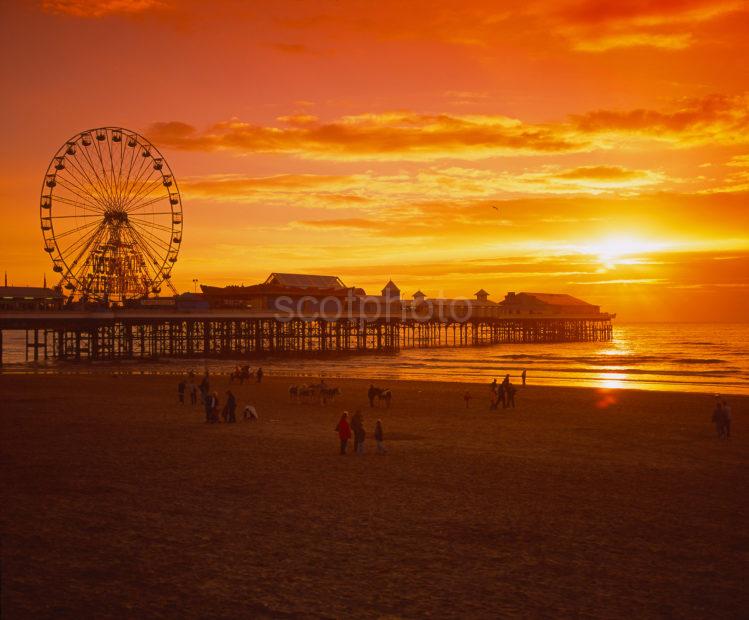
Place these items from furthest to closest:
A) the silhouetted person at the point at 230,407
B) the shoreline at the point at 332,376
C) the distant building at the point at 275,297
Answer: the distant building at the point at 275,297 < the shoreline at the point at 332,376 < the silhouetted person at the point at 230,407

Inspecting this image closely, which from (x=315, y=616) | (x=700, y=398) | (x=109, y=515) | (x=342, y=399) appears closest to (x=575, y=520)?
(x=315, y=616)

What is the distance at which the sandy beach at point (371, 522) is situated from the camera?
24.3ft

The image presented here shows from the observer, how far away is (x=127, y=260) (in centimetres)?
5316

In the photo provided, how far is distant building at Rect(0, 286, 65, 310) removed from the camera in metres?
62.0

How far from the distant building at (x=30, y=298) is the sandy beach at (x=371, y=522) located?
47.9 metres

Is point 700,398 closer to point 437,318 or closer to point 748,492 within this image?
point 748,492

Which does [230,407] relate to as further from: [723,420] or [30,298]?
[30,298]

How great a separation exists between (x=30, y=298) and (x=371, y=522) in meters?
64.9

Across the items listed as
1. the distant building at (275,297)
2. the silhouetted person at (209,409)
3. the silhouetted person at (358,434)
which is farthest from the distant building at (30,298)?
Answer: the silhouetted person at (358,434)

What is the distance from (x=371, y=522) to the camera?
1006cm

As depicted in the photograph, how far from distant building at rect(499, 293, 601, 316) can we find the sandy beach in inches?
3942

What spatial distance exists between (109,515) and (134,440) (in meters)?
7.00

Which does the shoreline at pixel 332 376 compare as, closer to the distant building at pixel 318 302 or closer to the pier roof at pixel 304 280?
the distant building at pixel 318 302

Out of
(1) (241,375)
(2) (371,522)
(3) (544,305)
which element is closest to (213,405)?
(2) (371,522)
